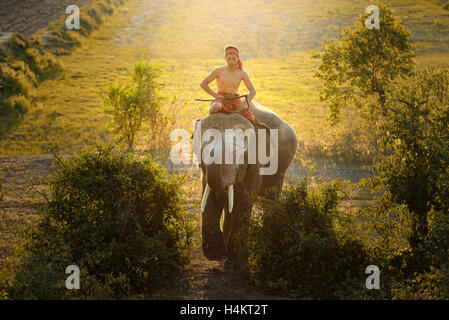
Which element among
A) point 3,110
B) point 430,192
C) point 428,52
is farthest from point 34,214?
point 428,52

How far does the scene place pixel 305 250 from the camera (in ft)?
20.2

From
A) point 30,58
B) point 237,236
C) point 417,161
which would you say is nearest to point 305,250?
point 237,236

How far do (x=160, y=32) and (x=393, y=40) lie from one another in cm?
2883

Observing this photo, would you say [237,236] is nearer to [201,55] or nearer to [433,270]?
[433,270]

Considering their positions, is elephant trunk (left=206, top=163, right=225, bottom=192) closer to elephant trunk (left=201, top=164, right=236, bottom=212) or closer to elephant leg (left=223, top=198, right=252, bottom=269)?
elephant trunk (left=201, top=164, right=236, bottom=212)

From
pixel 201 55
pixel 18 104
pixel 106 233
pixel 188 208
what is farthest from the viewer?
pixel 201 55

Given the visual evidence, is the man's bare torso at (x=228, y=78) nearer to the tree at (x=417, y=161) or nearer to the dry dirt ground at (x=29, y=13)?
the tree at (x=417, y=161)

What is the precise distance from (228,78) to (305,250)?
2.80 metres

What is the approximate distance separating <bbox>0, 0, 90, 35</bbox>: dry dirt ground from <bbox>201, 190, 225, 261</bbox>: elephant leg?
29.5m

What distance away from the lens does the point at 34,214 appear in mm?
9844

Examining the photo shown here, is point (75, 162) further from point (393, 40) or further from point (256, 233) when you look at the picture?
point (393, 40)

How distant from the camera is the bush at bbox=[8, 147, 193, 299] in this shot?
225 inches

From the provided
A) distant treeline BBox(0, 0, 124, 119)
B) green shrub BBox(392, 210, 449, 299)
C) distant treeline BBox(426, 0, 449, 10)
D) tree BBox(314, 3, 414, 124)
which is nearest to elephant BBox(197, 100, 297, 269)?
green shrub BBox(392, 210, 449, 299)

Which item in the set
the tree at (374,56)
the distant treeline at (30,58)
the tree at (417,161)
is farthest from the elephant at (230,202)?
the distant treeline at (30,58)
